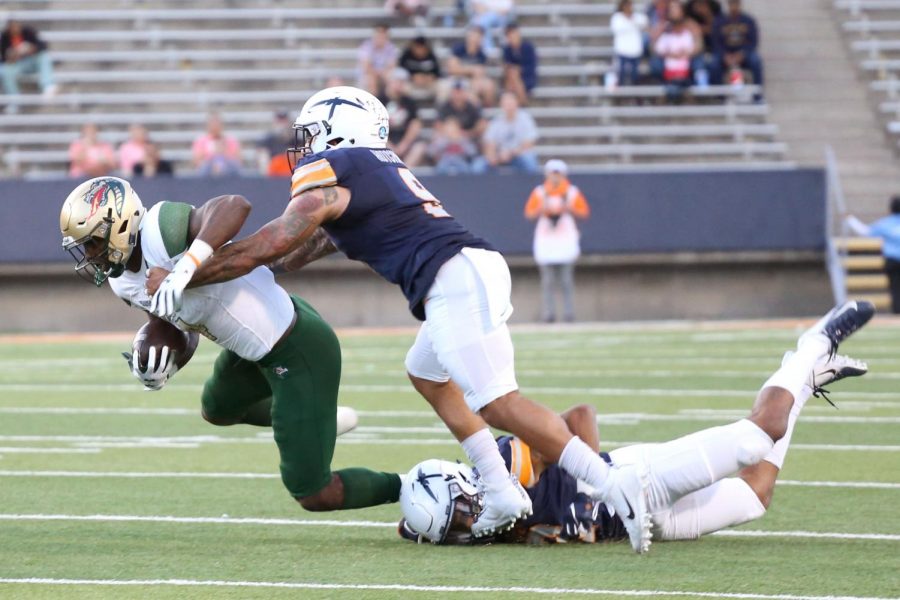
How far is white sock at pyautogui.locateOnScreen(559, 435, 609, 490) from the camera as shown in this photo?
16.9ft

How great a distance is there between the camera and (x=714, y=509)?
17.6ft

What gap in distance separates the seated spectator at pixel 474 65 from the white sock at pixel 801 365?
43.4 feet

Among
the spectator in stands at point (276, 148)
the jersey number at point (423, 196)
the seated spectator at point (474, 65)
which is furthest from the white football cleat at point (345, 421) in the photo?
the seated spectator at point (474, 65)

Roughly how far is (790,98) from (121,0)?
8411mm

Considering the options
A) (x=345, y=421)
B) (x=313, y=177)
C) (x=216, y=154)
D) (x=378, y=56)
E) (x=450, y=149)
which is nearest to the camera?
(x=313, y=177)

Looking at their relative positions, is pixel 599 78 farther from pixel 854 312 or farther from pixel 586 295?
pixel 854 312

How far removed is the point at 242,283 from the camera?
5.64 metres

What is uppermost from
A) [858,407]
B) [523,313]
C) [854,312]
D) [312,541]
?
[854,312]

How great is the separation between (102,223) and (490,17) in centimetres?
1453

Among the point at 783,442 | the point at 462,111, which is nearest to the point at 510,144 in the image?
the point at 462,111

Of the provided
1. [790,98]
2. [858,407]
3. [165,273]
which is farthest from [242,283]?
[790,98]

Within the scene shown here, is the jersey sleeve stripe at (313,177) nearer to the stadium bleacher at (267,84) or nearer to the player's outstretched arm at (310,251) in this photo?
the player's outstretched arm at (310,251)

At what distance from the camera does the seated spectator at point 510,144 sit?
17766 millimetres

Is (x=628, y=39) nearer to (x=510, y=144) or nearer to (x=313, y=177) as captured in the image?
(x=510, y=144)
